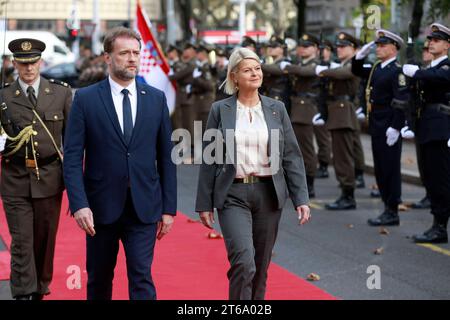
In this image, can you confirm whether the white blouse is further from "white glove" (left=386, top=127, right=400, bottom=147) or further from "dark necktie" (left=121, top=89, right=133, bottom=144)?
"white glove" (left=386, top=127, right=400, bottom=147)

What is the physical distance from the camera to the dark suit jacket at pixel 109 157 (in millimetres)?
6000

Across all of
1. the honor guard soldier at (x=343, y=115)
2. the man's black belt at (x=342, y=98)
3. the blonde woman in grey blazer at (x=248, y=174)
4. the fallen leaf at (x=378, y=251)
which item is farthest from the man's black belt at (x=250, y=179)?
the man's black belt at (x=342, y=98)

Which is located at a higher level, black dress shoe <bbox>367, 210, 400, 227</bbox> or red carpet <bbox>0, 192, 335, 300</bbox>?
red carpet <bbox>0, 192, 335, 300</bbox>

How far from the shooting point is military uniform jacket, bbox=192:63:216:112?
63.6ft

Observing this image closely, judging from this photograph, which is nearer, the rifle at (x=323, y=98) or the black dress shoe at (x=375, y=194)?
the rifle at (x=323, y=98)

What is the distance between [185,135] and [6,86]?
1202 centimetres

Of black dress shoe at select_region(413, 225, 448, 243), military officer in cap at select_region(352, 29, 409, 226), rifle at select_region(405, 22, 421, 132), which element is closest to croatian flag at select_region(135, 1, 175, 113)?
military officer in cap at select_region(352, 29, 409, 226)

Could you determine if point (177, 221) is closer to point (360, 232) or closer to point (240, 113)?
point (360, 232)

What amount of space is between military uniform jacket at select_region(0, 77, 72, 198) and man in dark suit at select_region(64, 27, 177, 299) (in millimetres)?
1305

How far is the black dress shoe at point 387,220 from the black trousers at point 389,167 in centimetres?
8

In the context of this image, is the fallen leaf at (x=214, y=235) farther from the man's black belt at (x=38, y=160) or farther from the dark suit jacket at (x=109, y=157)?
the dark suit jacket at (x=109, y=157)

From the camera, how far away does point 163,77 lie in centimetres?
1853

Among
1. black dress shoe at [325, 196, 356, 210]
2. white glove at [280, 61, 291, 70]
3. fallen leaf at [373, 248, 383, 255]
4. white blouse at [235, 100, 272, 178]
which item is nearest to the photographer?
white blouse at [235, 100, 272, 178]

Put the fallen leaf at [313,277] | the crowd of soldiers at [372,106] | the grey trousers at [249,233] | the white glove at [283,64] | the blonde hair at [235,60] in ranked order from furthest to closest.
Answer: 1. the white glove at [283,64]
2. the crowd of soldiers at [372,106]
3. the fallen leaf at [313,277]
4. the blonde hair at [235,60]
5. the grey trousers at [249,233]
